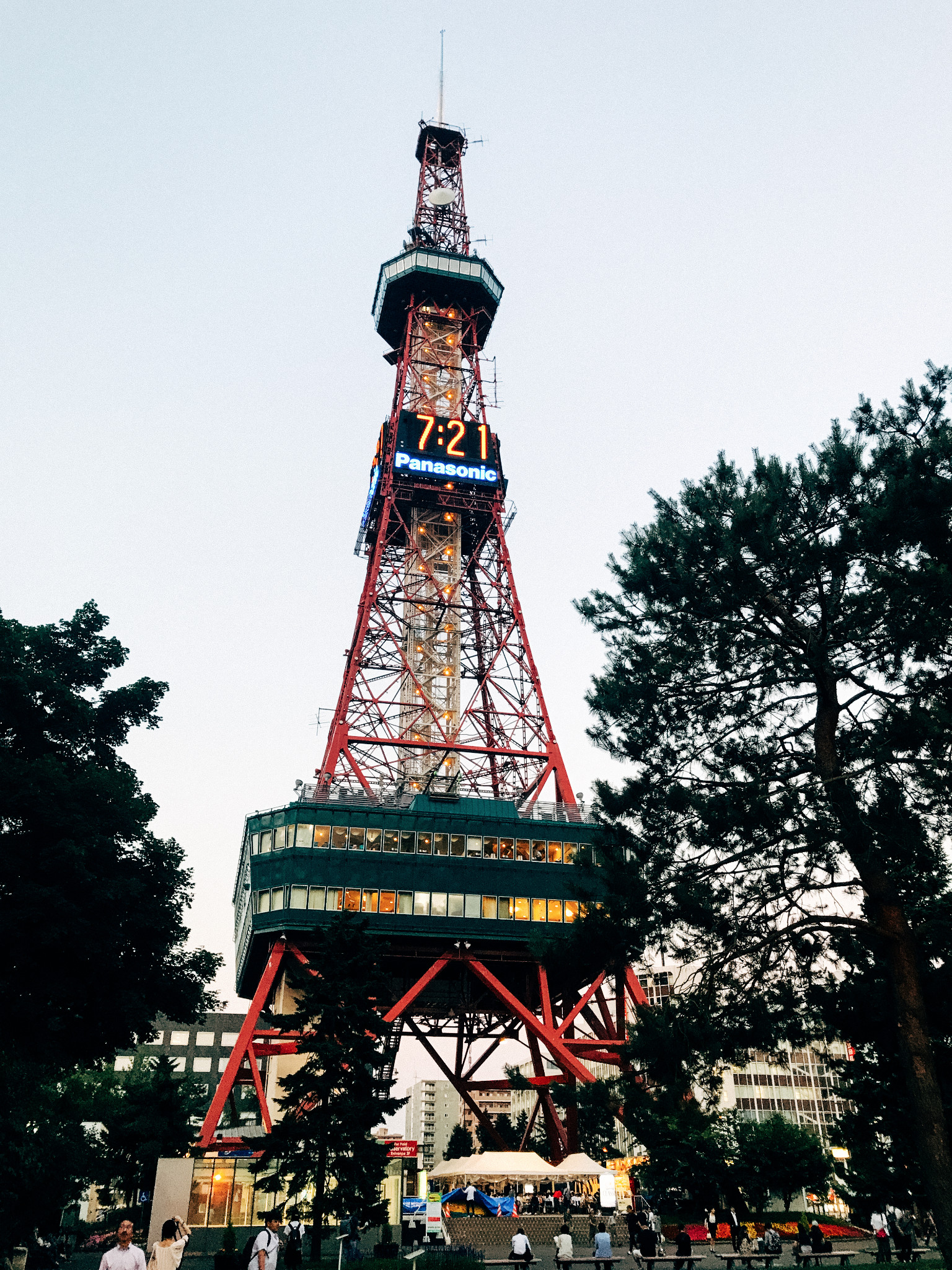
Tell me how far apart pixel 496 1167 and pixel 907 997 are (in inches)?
1044

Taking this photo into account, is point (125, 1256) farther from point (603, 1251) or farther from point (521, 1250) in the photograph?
point (603, 1251)

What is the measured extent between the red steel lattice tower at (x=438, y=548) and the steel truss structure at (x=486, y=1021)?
11.1 meters

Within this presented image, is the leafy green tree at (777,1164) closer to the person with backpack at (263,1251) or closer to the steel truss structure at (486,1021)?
the steel truss structure at (486,1021)

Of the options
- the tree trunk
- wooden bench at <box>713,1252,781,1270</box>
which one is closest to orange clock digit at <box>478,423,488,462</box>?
wooden bench at <box>713,1252,781,1270</box>

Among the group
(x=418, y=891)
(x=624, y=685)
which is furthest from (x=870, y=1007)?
(x=418, y=891)

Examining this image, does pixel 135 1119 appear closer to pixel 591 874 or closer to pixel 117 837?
pixel 117 837

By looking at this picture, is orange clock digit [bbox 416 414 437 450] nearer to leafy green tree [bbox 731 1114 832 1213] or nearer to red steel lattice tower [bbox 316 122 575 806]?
red steel lattice tower [bbox 316 122 575 806]

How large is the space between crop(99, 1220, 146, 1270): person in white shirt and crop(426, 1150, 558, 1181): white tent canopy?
28.8 meters

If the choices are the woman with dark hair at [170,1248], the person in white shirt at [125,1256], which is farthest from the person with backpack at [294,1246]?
the person in white shirt at [125,1256]

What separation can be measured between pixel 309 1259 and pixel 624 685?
22667mm

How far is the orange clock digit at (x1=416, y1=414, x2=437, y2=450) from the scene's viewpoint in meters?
85.1

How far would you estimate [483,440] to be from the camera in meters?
87.1

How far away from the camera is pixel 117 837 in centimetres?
3253

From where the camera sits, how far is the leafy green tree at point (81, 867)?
2903cm
